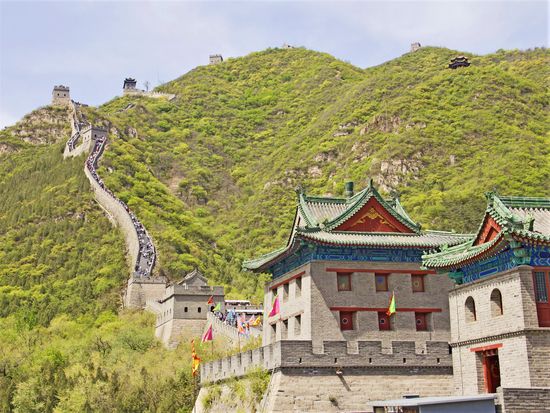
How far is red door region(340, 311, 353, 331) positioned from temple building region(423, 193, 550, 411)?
19.1ft

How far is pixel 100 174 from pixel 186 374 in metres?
85.3

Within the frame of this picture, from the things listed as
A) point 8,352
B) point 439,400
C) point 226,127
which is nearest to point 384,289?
point 439,400

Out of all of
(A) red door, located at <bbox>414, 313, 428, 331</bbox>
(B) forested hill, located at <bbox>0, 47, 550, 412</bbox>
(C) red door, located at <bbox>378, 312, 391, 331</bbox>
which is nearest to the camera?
(C) red door, located at <bbox>378, 312, 391, 331</bbox>

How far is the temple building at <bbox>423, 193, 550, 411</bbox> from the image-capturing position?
28.6 metres

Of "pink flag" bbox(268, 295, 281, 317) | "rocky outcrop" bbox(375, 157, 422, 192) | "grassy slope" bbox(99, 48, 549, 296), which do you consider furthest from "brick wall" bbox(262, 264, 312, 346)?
"rocky outcrop" bbox(375, 157, 422, 192)

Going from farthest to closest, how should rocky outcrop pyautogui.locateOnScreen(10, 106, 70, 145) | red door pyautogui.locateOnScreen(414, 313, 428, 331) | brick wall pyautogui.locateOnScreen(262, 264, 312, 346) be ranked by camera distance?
rocky outcrop pyautogui.locateOnScreen(10, 106, 70, 145) → red door pyautogui.locateOnScreen(414, 313, 428, 331) → brick wall pyautogui.locateOnScreen(262, 264, 312, 346)

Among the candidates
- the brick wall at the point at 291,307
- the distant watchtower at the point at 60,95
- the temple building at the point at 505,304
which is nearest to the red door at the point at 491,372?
the temple building at the point at 505,304

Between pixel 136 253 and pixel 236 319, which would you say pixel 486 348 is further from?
pixel 136 253

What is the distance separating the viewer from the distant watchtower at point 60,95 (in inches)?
6855

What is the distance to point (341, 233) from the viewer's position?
38.6m

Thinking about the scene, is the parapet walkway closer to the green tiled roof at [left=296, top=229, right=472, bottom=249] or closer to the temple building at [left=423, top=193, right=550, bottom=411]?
the green tiled roof at [left=296, top=229, right=472, bottom=249]

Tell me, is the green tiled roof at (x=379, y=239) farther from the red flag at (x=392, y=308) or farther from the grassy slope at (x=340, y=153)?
the grassy slope at (x=340, y=153)

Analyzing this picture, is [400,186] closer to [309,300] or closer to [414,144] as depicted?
[414,144]

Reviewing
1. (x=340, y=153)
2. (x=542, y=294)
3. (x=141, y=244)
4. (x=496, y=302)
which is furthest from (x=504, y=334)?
(x=340, y=153)
